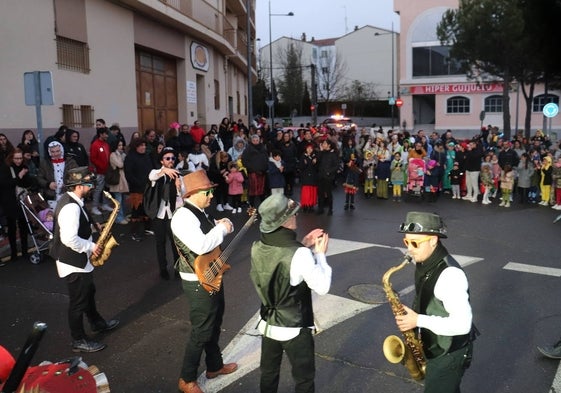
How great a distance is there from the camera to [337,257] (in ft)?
28.2

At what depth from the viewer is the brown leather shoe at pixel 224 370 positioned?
4.65 metres

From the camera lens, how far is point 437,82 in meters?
46.3

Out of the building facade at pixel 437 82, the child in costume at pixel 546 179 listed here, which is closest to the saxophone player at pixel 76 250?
the child in costume at pixel 546 179

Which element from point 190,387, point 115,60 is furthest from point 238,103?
point 190,387

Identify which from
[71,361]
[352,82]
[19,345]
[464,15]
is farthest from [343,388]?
[352,82]

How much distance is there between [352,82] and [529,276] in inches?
2362

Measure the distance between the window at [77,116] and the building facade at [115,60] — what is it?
29 mm

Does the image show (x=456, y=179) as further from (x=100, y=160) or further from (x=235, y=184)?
(x=100, y=160)

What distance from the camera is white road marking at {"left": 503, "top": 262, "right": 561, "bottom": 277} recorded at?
303 inches

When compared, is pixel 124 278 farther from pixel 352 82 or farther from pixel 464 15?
pixel 352 82

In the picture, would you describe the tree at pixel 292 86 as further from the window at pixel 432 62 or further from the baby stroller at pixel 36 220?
the baby stroller at pixel 36 220

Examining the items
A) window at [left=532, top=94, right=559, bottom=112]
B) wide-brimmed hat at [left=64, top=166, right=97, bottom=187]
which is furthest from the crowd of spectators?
window at [left=532, top=94, right=559, bottom=112]

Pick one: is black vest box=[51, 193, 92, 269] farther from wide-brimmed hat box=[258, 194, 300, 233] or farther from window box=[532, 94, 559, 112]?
window box=[532, 94, 559, 112]

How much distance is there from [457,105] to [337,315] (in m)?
44.5
